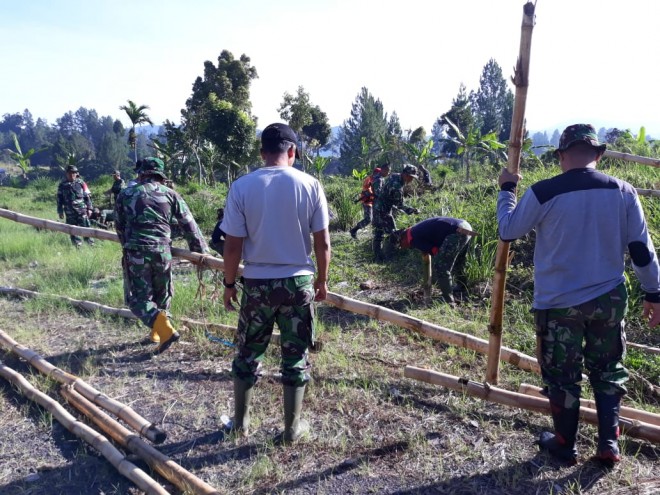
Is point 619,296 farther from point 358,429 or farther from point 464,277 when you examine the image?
point 464,277

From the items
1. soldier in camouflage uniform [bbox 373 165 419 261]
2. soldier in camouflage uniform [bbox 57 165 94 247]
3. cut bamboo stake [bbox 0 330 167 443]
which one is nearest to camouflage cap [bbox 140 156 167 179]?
cut bamboo stake [bbox 0 330 167 443]

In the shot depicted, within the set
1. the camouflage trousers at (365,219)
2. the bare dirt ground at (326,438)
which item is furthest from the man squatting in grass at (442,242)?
the camouflage trousers at (365,219)

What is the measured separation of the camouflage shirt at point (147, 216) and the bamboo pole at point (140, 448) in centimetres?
140

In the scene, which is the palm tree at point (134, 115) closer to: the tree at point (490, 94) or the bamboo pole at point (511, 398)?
the bamboo pole at point (511, 398)

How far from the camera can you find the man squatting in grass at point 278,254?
2.78 metres

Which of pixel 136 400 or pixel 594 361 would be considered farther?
pixel 136 400

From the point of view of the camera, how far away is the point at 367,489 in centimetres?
261

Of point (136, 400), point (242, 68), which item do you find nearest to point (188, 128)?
point (242, 68)

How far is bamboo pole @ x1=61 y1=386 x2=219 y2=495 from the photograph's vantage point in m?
2.52

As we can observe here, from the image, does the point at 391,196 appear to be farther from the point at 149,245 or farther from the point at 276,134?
the point at 276,134

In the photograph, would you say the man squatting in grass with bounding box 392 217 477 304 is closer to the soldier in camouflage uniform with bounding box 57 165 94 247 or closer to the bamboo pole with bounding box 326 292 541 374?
the bamboo pole with bounding box 326 292 541 374

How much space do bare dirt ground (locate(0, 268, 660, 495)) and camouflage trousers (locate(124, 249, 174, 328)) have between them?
0.41m

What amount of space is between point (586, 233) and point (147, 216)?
3.52 m

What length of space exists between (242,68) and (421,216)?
20.0m
